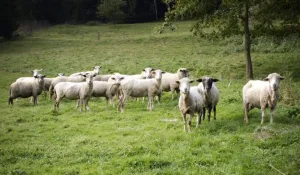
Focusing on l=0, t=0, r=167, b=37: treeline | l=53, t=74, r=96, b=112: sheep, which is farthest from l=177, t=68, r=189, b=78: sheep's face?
l=0, t=0, r=167, b=37: treeline

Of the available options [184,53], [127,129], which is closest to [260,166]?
[127,129]

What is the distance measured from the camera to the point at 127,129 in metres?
14.4

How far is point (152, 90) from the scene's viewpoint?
1898 centimetres

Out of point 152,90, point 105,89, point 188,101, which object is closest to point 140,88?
point 152,90

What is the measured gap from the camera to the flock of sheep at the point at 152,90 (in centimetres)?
1363

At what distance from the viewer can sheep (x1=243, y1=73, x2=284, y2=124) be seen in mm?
13488

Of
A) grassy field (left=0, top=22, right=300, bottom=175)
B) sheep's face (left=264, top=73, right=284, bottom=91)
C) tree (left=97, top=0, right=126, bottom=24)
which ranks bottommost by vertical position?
grassy field (left=0, top=22, right=300, bottom=175)

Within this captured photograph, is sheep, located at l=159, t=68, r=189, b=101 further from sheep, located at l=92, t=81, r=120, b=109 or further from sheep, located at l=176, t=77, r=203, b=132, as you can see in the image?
sheep, located at l=176, t=77, r=203, b=132

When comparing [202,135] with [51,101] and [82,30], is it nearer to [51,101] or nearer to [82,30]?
[51,101]

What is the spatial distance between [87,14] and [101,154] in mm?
A: 84808

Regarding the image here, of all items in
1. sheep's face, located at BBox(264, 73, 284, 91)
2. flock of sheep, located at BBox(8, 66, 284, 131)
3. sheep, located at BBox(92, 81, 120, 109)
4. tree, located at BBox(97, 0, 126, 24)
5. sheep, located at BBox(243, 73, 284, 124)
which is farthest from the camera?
tree, located at BBox(97, 0, 126, 24)

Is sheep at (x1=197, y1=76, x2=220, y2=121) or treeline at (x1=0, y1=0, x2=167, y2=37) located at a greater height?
treeline at (x1=0, y1=0, x2=167, y2=37)

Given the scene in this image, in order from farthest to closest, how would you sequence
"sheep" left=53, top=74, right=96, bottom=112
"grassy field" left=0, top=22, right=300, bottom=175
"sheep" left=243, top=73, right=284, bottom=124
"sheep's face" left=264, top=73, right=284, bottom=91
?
"sheep" left=53, top=74, right=96, bottom=112 < "sheep" left=243, top=73, right=284, bottom=124 < "sheep's face" left=264, top=73, right=284, bottom=91 < "grassy field" left=0, top=22, right=300, bottom=175

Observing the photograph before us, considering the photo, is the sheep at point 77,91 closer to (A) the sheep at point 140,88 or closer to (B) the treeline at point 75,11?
(A) the sheep at point 140,88
